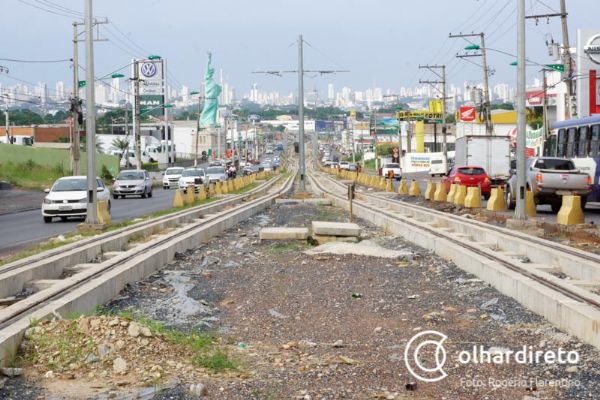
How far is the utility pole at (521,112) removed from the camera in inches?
920

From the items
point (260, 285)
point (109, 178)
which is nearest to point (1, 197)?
point (109, 178)

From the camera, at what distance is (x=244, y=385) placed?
25.6ft

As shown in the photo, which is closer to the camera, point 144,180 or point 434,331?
point 434,331

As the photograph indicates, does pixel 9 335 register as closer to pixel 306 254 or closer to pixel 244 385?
pixel 244 385

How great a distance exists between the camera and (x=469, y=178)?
44.3 metres

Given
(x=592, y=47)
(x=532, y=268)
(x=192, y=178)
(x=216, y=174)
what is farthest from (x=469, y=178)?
(x=532, y=268)

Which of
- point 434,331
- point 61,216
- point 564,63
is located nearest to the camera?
point 434,331

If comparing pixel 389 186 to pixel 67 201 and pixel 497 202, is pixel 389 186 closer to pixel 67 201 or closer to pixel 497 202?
pixel 497 202

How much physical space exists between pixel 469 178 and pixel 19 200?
74.7 ft

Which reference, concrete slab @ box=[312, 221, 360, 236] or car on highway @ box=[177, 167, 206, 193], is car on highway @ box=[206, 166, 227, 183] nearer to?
car on highway @ box=[177, 167, 206, 193]

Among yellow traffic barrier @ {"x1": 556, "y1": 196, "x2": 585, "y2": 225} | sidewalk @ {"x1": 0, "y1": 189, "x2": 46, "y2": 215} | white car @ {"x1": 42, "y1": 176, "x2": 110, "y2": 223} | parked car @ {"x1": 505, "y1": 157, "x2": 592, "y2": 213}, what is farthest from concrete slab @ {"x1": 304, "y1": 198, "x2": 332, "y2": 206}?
yellow traffic barrier @ {"x1": 556, "y1": 196, "x2": 585, "y2": 225}

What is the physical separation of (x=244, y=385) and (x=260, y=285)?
6427mm

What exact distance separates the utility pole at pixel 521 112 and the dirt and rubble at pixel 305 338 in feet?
23.8

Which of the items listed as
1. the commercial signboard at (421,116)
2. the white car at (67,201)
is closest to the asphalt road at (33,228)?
the white car at (67,201)
